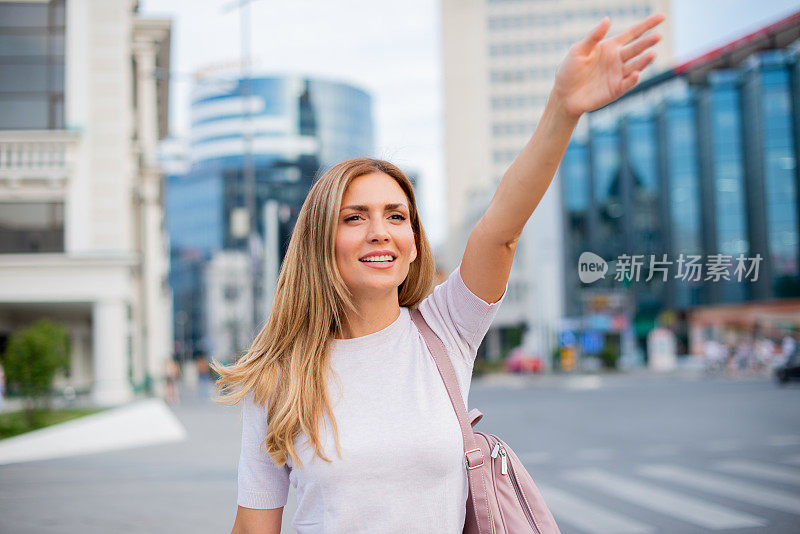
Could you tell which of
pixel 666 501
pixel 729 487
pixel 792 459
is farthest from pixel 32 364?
pixel 792 459

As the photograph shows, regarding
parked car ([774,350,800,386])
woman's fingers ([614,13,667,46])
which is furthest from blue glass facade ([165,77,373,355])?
parked car ([774,350,800,386])

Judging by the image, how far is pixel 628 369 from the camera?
47.1m

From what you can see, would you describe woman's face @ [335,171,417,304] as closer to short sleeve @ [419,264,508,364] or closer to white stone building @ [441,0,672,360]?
short sleeve @ [419,264,508,364]

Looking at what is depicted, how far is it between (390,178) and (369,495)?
2.80 feet

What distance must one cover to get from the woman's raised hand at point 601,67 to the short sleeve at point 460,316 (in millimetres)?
577

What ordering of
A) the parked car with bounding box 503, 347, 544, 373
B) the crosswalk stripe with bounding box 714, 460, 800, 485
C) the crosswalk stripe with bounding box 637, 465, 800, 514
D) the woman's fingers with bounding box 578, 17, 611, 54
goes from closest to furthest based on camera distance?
the woman's fingers with bounding box 578, 17, 611, 54
the crosswalk stripe with bounding box 637, 465, 800, 514
the crosswalk stripe with bounding box 714, 460, 800, 485
the parked car with bounding box 503, 347, 544, 373

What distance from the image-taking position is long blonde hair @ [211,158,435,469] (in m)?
2.05

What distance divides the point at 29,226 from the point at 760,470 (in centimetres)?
1032

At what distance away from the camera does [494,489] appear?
202cm

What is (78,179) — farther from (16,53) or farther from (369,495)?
(369,495)

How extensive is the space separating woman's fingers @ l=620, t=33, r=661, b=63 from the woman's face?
28.5 inches

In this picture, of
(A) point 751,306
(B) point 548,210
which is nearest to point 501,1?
(B) point 548,210

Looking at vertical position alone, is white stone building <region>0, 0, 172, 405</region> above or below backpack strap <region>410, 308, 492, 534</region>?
above

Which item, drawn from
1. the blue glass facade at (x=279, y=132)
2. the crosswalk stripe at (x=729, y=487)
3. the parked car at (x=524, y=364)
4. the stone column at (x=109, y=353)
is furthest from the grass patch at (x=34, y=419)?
the parked car at (x=524, y=364)
